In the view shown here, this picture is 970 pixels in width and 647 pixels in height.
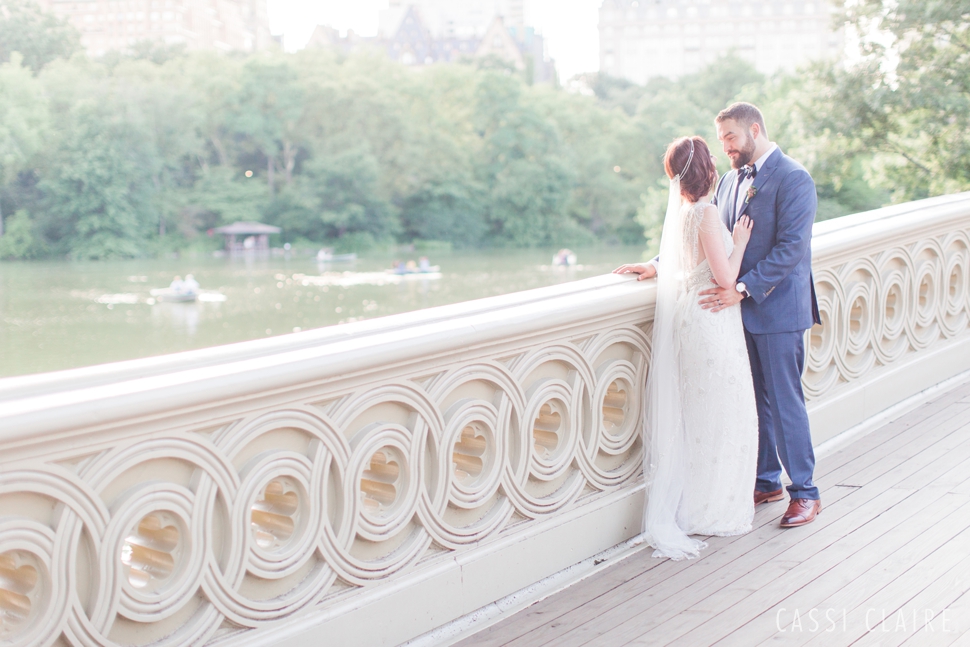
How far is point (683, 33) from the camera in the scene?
132 meters

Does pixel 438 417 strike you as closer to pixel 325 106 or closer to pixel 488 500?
pixel 488 500

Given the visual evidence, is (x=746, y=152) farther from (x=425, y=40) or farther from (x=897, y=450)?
(x=425, y=40)

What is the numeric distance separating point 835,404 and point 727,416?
1.28 meters

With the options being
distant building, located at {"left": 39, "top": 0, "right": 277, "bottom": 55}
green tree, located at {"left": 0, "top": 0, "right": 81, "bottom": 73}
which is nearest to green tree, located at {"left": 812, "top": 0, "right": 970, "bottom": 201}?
green tree, located at {"left": 0, "top": 0, "right": 81, "bottom": 73}

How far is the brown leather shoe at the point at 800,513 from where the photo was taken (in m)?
3.16

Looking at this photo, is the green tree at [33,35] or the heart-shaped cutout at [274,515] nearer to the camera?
the heart-shaped cutout at [274,515]

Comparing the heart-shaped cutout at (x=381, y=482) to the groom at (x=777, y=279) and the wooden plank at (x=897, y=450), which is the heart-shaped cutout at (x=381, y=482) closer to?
the groom at (x=777, y=279)

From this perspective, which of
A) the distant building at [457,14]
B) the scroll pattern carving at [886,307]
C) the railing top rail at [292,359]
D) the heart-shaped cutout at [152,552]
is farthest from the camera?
the distant building at [457,14]

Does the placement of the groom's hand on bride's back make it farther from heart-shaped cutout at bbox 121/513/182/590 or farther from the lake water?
the lake water

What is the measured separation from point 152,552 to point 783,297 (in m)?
2.19

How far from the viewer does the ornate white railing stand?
186cm

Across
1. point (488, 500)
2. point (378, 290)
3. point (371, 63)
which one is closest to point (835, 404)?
point (488, 500)

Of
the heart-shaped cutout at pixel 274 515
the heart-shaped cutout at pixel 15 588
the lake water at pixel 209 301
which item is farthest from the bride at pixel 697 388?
the lake water at pixel 209 301

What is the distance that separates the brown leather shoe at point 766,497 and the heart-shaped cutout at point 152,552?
2207 millimetres
